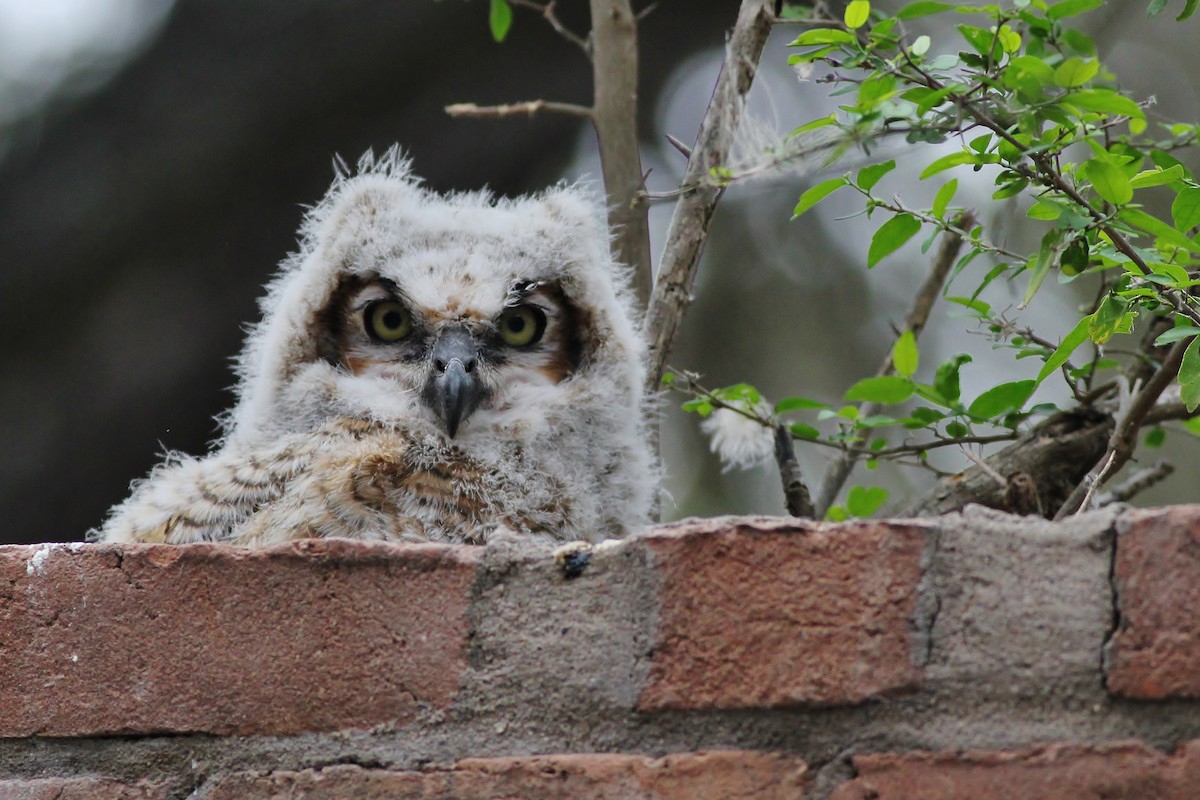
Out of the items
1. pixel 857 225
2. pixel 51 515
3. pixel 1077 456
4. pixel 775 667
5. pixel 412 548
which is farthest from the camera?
pixel 857 225

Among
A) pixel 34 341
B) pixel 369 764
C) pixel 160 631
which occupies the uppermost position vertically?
pixel 34 341

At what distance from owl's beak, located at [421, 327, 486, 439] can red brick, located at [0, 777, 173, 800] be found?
3.37 ft

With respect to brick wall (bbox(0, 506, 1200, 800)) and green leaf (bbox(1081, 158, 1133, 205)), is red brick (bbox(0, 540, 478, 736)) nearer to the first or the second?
brick wall (bbox(0, 506, 1200, 800))

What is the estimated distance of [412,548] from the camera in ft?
4.90

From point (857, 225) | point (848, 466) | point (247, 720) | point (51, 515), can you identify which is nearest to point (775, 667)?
point (247, 720)

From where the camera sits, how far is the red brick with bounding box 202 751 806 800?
4.43ft

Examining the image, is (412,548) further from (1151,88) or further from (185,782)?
(1151,88)

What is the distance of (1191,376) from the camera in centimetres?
169

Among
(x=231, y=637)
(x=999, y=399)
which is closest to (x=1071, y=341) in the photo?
(x=999, y=399)

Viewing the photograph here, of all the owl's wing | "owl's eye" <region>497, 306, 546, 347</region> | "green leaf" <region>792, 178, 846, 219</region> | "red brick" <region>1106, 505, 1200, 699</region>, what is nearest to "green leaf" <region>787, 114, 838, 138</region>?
"green leaf" <region>792, 178, 846, 219</region>

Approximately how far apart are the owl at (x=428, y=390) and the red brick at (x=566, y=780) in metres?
0.66

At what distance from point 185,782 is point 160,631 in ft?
0.57

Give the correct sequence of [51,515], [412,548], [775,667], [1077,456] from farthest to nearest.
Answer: [51,515] → [1077,456] → [412,548] → [775,667]

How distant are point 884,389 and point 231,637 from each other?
3.95ft
